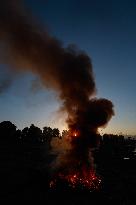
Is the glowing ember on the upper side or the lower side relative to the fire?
lower

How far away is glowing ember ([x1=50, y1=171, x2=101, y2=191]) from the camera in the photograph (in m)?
26.2

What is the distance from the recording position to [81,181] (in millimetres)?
26672

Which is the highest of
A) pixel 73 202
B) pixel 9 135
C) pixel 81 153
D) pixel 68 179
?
pixel 9 135

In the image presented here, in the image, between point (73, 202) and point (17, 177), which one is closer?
point (73, 202)

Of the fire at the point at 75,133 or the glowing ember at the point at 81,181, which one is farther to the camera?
the fire at the point at 75,133

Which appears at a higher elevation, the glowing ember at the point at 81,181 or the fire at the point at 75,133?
the fire at the point at 75,133

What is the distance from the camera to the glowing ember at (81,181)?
26239 mm

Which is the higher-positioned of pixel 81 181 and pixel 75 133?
pixel 75 133

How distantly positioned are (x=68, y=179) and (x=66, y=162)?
144 inches

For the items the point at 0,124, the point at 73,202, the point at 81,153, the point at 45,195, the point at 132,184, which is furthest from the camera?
the point at 0,124

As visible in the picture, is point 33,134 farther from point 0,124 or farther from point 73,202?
point 73,202

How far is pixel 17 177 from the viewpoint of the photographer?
35.1 metres

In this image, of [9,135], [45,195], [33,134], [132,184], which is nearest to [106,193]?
[45,195]

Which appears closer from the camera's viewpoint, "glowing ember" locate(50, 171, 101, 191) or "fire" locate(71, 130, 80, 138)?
→ "glowing ember" locate(50, 171, 101, 191)
